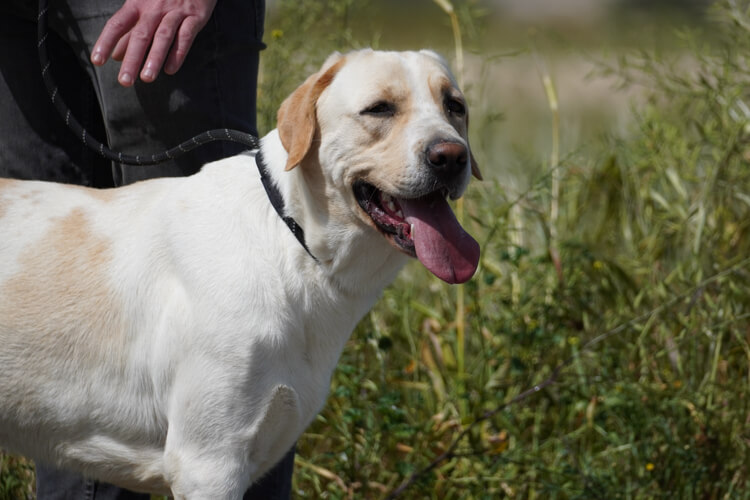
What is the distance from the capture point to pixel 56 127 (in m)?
2.65

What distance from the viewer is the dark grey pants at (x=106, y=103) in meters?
2.46

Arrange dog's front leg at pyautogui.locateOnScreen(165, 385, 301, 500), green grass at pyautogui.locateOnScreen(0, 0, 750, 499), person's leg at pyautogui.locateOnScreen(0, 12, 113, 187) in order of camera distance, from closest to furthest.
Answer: dog's front leg at pyautogui.locateOnScreen(165, 385, 301, 500), person's leg at pyautogui.locateOnScreen(0, 12, 113, 187), green grass at pyautogui.locateOnScreen(0, 0, 750, 499)

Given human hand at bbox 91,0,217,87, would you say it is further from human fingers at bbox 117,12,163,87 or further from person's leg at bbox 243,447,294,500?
person's leg at bbox 243,447,294,500

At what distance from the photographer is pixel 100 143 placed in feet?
→ 8.49

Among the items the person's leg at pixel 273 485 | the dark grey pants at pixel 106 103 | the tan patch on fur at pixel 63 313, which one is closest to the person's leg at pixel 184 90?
the dark grey pants at pixel 106 103

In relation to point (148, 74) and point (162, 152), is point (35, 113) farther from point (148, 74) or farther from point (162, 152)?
point (148, 74)

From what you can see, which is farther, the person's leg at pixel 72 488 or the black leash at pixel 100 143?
the person's leg at pixel 72 488

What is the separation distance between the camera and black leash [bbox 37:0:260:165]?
242cm

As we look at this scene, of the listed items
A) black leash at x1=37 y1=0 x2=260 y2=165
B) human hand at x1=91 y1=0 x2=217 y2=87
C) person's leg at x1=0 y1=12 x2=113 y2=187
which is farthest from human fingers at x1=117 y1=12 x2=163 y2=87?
person's leg at x1=0 y1=12 x2=113 y2=187

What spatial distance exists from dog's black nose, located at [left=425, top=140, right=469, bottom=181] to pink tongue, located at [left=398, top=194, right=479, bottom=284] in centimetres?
11

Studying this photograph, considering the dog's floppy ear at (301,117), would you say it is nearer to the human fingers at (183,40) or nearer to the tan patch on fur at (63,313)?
the human fingers at (183,40)

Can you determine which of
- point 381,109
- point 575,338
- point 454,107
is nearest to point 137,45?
point 381,109

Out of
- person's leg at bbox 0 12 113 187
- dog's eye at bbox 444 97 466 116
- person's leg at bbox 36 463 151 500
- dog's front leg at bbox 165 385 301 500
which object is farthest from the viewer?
person's leg at bbox 36 463 151 500

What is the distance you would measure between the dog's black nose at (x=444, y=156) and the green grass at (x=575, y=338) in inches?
39.9
